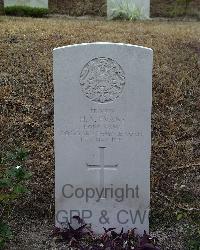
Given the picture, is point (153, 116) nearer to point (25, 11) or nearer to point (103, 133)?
point (103, 133)

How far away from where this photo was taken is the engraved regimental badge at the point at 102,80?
13.6ft

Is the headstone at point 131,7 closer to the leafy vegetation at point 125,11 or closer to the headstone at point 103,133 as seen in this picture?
the leafy vegetation at point 125,11

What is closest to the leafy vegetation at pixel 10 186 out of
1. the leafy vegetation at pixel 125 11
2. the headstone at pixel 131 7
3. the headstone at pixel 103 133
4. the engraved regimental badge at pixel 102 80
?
the headstone at pixel 103 133

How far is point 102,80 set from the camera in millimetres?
4203

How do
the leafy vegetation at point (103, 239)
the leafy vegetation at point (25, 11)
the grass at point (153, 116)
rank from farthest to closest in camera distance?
the leafy vegetation at point (25, 11), the grass at point (153, 116), the leafy vegetation at point (103, 239)

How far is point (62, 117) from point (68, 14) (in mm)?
8660

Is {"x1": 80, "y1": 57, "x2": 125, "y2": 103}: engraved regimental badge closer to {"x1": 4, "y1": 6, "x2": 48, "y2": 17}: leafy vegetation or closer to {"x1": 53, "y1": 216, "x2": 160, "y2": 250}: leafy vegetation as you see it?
{"x1": 53, "y1": 216, "x2": 160, "y2": 250}: leafy vegetation

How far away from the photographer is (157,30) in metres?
8.88

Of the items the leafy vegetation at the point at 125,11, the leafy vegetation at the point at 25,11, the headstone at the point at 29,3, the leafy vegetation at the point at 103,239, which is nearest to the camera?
the leafy vegetation at the point at 103,239

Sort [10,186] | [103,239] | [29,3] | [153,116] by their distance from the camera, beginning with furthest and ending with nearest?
[29,3] → [153,116] → [103,239] → [10,186]

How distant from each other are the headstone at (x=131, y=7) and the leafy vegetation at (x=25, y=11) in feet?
4.39

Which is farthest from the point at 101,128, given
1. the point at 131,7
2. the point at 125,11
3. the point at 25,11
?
the point at 25,11

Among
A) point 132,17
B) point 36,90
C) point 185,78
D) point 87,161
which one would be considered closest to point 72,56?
point 87,161

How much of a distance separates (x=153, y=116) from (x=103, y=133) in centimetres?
165
